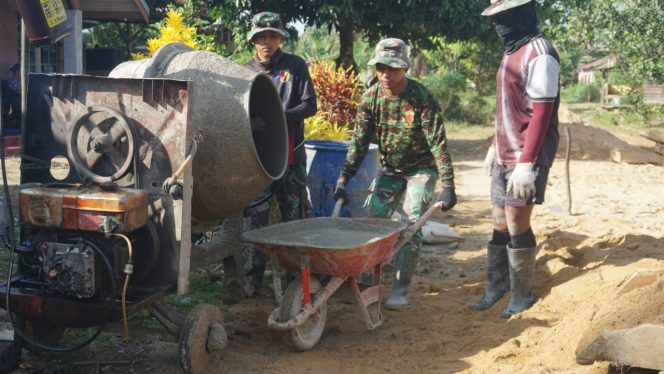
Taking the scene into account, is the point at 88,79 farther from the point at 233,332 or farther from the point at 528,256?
the point at 528,256

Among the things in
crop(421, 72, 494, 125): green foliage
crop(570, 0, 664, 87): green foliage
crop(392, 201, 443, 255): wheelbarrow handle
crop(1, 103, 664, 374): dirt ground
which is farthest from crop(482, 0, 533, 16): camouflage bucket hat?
crop(421, 72, 494, 125): green foliage

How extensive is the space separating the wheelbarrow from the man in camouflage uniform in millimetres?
425

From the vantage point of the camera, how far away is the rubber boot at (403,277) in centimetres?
580

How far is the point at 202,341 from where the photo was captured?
4.28 m

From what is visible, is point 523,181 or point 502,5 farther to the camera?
point 502,5

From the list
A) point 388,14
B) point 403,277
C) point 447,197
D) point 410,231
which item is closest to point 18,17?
point 388,14

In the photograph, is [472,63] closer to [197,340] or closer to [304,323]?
[304,323]

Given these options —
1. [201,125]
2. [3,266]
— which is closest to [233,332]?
[201,125]

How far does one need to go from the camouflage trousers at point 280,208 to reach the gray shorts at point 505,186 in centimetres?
144

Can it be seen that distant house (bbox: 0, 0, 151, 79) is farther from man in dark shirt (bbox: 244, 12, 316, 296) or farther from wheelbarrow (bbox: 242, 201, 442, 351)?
wheelbarrow (bbox: 242, 201, 442, 351)

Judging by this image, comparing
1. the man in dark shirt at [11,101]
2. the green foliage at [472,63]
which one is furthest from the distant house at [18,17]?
the green foliage at [472,63]

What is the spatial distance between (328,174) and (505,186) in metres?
1.75

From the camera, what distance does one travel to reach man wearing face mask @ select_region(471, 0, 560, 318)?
500 cm

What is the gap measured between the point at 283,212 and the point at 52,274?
242 cm
